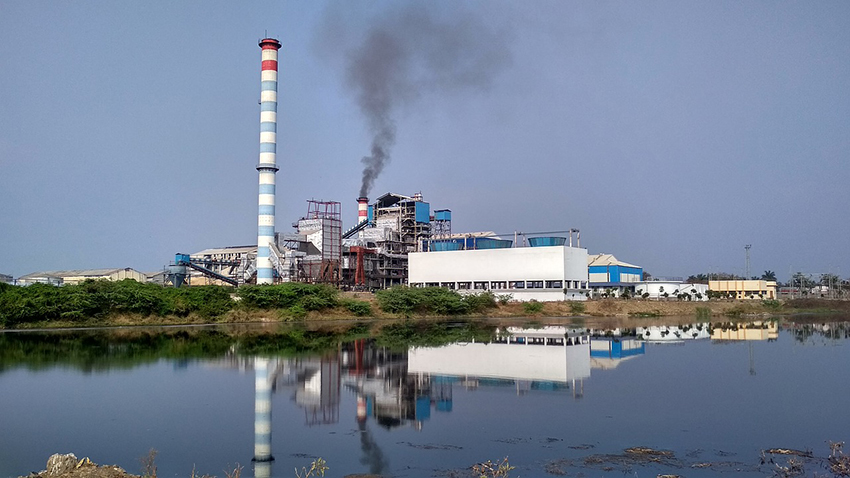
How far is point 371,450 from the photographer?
385 inches

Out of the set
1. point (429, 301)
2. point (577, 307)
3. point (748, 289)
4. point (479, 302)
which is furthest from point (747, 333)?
point (748, 289)

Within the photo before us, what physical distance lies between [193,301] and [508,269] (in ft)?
83.4

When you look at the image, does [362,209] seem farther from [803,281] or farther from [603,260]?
[803,281]

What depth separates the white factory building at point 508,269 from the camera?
169 feet

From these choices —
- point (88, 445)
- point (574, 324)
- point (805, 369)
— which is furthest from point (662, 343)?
point (88, 445)

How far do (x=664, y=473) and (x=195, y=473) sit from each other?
5.75 meters

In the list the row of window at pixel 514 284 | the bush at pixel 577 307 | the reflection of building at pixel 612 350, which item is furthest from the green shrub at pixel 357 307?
the reflection of building at pixel 612 350

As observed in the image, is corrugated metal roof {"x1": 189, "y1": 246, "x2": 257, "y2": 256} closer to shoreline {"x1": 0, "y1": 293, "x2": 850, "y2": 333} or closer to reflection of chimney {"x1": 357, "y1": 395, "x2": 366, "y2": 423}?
shoreline {"x1": 0, "y1": 293, "x2": 850, "y2": 333}

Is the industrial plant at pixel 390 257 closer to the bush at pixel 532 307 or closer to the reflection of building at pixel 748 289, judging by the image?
the bush at pixel 532 307

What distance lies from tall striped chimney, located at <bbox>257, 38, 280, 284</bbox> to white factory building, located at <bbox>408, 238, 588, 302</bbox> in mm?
14443

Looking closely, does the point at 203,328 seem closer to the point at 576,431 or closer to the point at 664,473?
the point at 576,431

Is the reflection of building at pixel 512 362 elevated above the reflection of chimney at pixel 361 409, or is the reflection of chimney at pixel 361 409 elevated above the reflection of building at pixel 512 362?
the reflection of building at pixel 512 362

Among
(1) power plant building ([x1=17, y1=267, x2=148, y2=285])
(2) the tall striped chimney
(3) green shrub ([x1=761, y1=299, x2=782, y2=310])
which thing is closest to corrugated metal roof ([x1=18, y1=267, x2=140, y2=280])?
(1) power plant building ([x1=17, y1=267, x2=148, y2=285])

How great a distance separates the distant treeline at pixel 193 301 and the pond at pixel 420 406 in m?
6.40
